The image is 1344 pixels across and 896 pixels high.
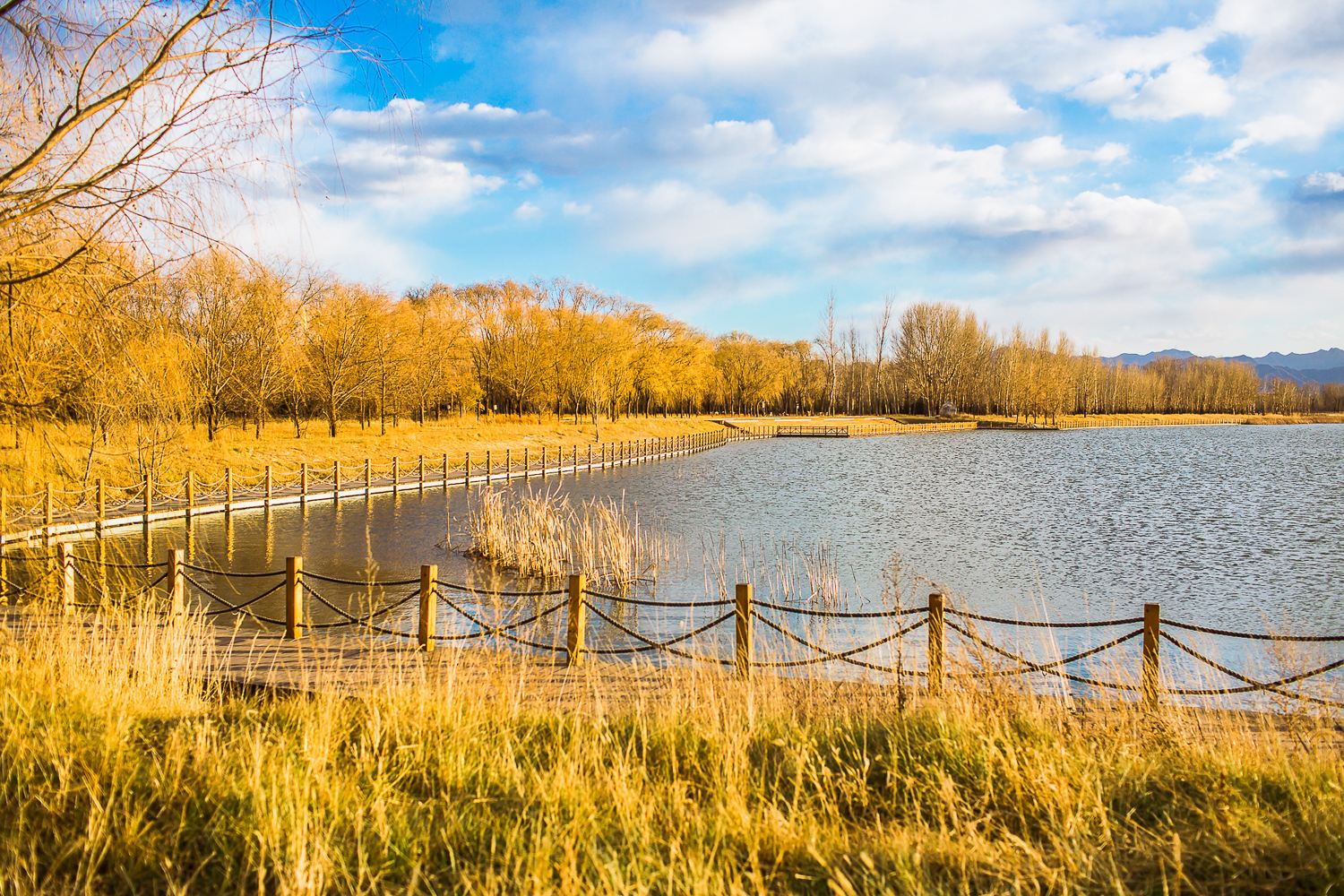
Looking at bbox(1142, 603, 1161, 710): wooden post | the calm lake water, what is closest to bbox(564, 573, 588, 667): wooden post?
the calm lake water

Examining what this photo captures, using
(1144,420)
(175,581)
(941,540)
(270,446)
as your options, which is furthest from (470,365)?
(1144,420)

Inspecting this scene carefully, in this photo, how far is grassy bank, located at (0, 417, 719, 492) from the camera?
15594mm

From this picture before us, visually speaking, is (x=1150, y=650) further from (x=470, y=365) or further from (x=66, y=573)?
(x=470, y=365)

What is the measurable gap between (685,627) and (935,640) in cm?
534

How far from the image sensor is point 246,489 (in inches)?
1033

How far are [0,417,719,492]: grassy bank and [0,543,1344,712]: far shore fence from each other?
176cm

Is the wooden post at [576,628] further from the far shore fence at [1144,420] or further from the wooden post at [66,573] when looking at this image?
the far shore fence at [1144,420]

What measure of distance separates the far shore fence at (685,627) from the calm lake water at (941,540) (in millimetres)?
510

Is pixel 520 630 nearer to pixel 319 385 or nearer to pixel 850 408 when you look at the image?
pixel 319 385

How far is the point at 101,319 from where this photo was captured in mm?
5578

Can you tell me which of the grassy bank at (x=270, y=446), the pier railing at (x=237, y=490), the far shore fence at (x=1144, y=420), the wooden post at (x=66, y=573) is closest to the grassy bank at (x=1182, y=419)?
the far shore fence at (x=1144, y=420)

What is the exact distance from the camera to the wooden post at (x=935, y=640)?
7164 mm

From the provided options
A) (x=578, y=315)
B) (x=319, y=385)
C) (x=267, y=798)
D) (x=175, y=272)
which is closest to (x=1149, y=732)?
(x=267, y=798)

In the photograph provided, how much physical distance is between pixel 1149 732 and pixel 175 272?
22.2ft
